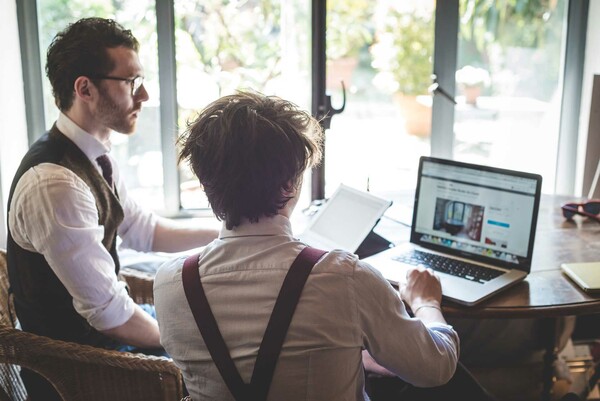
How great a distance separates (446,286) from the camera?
165 centimetres

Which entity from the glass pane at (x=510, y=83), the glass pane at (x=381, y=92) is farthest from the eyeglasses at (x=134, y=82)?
the glass pane at (x=510, y=83)

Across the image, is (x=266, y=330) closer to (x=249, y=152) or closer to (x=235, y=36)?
(x=249, y=152)

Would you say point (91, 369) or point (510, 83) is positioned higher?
point (510, 83)

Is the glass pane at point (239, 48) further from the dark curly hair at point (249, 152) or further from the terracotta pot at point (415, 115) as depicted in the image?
the dark curly hair at point (249, 152)

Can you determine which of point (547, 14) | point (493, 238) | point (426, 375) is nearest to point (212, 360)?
point (426, 375)

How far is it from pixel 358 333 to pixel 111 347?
89cm

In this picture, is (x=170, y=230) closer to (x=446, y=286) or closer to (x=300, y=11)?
(x=446, y=286)

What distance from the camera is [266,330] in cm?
112

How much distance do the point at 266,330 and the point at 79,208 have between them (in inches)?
28.0

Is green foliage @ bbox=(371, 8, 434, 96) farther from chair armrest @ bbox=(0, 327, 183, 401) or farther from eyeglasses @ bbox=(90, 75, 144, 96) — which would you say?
chair armrest @ bbox=(0, 327, 183, 401)

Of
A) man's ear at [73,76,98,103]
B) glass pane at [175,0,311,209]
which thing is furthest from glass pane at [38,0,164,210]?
man's ear at [73,76,98,103]

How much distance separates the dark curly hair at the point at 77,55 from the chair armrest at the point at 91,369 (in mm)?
663

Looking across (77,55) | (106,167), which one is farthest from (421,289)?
(77,55)

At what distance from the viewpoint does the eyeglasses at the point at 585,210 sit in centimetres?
221
